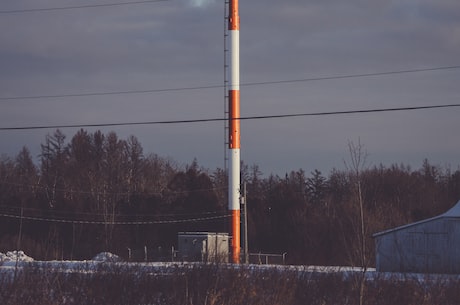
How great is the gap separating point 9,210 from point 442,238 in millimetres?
48549

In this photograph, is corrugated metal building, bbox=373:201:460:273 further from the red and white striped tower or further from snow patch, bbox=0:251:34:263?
snow patch, bbox=0:251:34:263

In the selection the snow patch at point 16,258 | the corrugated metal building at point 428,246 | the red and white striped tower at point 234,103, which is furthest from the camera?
the red and white striped tower at point 234,103

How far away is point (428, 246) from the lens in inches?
1703

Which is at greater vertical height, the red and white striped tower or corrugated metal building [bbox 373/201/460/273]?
the red and white striped tower

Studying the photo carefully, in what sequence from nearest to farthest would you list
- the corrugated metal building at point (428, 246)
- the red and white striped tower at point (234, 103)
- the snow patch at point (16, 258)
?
1. the snow patch at point (16, 258)
2. the corrugated metal building at point (428, 246)
3. the red and white striped tower at point (234, 103)

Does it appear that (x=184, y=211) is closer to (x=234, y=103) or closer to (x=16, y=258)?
(x=234, y=103)

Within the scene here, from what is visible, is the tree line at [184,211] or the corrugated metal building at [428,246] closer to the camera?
the corrugated metal building at [428,246]

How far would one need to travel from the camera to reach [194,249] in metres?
55.8

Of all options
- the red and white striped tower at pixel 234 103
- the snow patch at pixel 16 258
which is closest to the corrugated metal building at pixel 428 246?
the red and white striped tower at pixel 234 103

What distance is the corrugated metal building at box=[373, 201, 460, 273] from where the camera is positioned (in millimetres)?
42594

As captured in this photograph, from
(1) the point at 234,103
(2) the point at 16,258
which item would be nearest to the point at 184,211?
(1) the point at 234,103

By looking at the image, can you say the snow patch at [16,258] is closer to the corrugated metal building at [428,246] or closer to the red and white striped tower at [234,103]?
the red and white striped tower at [234,103]

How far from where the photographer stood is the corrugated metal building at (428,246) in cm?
4259

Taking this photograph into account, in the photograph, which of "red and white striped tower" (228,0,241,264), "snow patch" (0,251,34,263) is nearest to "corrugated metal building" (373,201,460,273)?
"red and white striped tower" (228,0,241,264)
